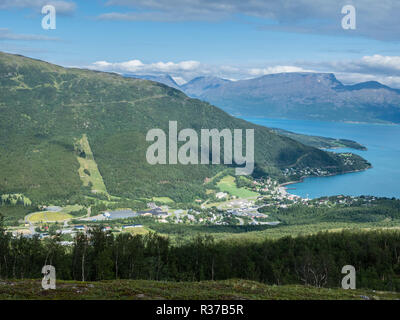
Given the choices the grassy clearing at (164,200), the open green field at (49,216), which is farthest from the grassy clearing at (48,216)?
the grassy clearing at (164,200)

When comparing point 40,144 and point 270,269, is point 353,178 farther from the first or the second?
point 270,269

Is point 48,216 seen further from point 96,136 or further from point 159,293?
point 159,293

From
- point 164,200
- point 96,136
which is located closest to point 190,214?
point 164,200

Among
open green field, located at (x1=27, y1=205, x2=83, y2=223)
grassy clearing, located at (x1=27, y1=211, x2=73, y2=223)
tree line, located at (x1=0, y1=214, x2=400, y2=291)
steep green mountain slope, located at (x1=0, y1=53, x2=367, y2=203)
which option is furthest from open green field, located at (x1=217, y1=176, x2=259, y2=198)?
tree line, located at (x1=0, y1=214, x2=400, y2=291)

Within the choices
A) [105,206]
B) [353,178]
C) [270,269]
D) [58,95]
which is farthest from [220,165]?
[270,269]

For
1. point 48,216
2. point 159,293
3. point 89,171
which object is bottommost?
point 48,216

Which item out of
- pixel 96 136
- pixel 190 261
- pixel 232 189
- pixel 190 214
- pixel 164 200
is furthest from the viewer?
pixel 96 136
